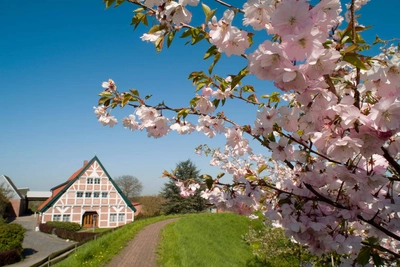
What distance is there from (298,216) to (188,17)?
119 centimetres

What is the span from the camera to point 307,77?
861 mm

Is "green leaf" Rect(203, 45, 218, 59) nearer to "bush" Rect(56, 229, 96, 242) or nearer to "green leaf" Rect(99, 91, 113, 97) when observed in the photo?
"green leaf" Rect(99, 91, 113, 97)

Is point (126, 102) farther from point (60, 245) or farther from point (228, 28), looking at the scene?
point (60, 245)

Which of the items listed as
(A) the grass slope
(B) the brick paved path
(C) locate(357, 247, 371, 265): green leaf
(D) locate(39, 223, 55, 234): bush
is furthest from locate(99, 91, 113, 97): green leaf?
(D) locate(39, 223, 55, 234): bush

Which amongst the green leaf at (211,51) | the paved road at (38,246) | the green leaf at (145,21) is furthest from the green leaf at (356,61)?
the paved road at (38,246)

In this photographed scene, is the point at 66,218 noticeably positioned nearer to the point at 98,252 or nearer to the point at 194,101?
the point at 98,252

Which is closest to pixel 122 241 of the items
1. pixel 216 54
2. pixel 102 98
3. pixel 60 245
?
pixel 60 245

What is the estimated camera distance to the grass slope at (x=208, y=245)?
9.11 meters

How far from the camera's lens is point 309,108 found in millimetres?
1014

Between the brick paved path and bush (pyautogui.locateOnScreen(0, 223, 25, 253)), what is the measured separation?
22.3 ft

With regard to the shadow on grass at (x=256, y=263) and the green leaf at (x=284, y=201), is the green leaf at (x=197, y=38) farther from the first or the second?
the shadow on grass at (x=256, y=263)

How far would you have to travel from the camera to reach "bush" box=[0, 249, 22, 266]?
520 inches

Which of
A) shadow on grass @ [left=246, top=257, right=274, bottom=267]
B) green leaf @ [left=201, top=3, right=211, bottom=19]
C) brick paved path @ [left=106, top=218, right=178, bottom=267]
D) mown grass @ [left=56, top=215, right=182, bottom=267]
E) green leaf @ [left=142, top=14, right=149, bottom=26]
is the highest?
green leaf @ [left=142, top=14, right=149, bottom=26]

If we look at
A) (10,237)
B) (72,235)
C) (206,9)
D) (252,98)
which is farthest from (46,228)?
(206,9)
